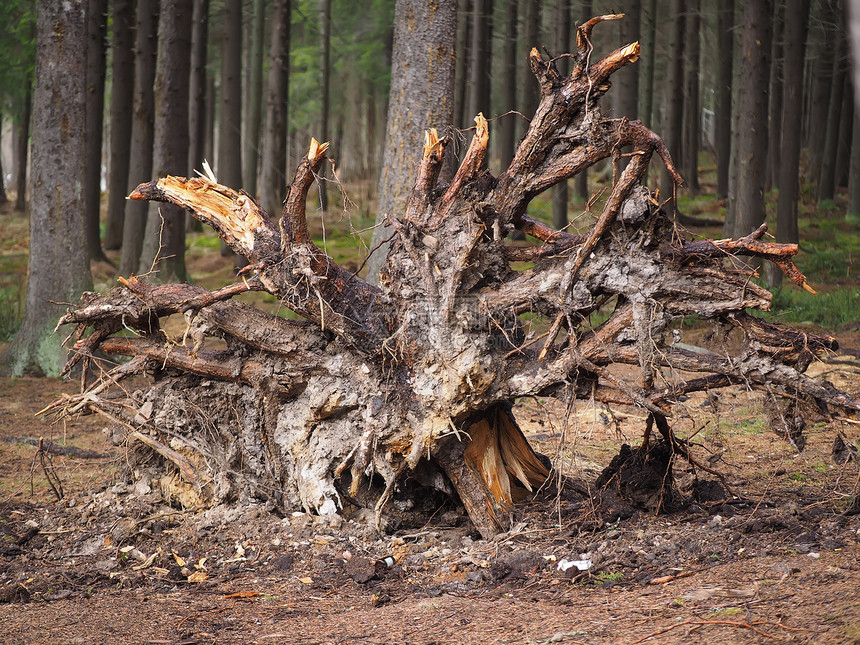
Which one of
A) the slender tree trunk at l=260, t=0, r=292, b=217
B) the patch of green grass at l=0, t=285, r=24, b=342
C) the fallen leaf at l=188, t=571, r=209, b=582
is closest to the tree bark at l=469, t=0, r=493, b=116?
the slender tree trunk at l=260, t=0, r=292, b=217

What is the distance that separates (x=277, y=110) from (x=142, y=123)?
3.54m

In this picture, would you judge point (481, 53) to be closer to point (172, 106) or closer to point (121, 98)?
point (172, 106)

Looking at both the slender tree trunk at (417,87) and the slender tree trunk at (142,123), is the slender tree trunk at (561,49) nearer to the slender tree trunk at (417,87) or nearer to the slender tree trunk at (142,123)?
the slender tree trunk at (417,87)

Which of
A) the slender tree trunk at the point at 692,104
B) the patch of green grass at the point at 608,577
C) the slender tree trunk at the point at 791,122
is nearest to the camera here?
the patch of green grass at the point at 608,577

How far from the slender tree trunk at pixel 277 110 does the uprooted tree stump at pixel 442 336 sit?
11747 millimetres

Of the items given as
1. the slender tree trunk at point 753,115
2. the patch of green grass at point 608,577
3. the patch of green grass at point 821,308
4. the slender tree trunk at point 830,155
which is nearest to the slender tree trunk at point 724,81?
the slender tree trunk at point 830,155

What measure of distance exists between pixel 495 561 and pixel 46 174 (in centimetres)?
763

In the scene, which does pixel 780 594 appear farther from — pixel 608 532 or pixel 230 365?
pixel 230 365

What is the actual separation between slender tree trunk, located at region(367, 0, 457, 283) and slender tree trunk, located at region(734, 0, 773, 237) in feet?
19.8

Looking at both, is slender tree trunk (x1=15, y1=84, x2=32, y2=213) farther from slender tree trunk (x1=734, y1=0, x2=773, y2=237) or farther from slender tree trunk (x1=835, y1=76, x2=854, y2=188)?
slender tree trunk (x1=835, y1=76, x2=854, y2=188)

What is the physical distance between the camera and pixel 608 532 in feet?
15.0

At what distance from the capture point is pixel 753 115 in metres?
11.9

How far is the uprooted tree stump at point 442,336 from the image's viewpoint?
14.9 feet

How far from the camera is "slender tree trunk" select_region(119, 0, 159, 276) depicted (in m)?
13.7
